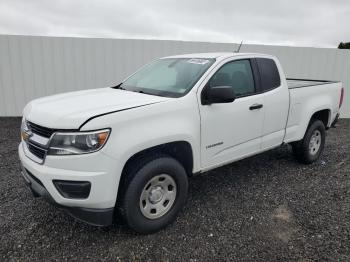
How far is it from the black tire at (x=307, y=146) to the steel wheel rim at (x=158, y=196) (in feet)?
9.00

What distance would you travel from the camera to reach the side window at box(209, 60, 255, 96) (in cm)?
351

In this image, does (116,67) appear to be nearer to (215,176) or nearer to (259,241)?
(215,176)

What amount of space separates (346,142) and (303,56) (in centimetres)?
354

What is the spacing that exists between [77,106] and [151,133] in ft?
2.45

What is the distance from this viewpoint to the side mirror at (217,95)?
3064 mm

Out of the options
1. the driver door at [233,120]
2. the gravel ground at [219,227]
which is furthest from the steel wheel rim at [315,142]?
the driver door at [233,120]

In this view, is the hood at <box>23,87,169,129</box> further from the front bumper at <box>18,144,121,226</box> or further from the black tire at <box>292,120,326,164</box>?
the black tire at <box>292,120,326,164</box>

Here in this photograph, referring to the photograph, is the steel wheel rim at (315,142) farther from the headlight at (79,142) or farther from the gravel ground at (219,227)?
the headlight at (79,142)

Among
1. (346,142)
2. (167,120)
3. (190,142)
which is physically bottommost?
(346,142)

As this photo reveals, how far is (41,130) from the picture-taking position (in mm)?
2682

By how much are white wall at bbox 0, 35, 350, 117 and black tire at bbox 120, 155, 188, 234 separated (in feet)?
19.4

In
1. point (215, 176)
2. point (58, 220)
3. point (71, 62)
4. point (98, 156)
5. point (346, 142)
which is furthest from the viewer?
point (71, 62)

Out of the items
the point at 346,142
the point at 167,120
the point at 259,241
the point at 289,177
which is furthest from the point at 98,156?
the point at 346,142

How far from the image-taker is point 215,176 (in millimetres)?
4547
